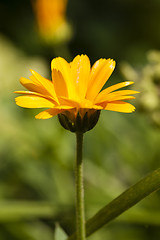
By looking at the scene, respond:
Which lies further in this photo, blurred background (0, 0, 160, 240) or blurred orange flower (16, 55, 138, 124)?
blurred background (0, 0, 160, 240)

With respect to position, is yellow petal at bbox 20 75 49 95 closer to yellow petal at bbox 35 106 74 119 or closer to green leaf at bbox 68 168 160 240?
yellow petal at bbox 35 106 74 119

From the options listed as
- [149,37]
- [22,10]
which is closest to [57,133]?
[149,37]

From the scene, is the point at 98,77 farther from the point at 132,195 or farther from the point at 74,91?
the point at 132,195

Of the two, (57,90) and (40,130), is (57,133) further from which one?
(57,90)

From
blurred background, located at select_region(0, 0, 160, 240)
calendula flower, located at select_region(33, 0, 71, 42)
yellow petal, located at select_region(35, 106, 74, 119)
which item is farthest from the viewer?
calendula flower, located at select_region(33, 0, 71, 42)

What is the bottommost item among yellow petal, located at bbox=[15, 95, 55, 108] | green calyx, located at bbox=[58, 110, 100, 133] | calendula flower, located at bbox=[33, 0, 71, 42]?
green calyx, located at bbox=[58, 110, 100, 133]

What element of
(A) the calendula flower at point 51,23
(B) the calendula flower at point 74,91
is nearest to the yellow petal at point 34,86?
(B) the calendula flower at point 74,91

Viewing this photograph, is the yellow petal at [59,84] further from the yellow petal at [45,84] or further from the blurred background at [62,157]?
the blurred background at [62,157]

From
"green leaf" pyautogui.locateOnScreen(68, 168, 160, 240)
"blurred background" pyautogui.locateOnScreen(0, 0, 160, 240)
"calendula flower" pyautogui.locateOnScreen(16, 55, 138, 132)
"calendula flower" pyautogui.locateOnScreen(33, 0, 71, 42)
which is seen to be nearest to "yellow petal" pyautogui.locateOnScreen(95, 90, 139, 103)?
"calendula flower" pyautogui.locateOnScreen(16, 55, 138, 132)

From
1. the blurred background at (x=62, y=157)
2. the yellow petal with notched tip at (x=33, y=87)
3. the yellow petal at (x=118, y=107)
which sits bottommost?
the blurred background at (x=62, y=157)
